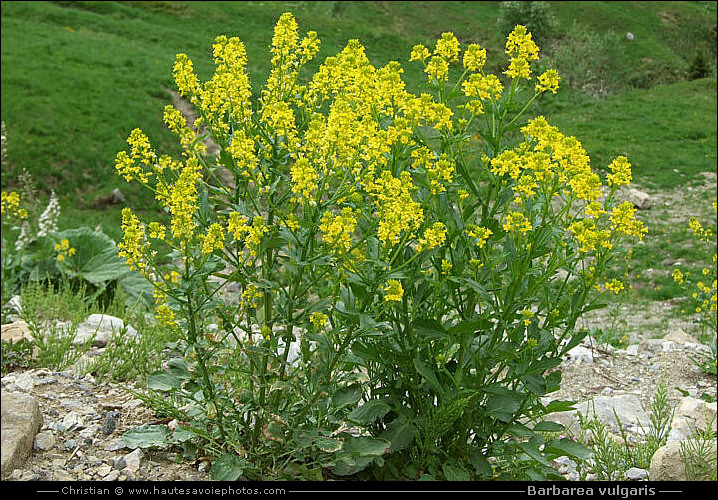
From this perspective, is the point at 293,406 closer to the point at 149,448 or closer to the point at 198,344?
the point at 198,344

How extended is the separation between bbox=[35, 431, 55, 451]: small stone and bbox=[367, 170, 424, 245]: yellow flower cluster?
199cm

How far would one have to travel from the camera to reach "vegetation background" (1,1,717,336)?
39.2 ft

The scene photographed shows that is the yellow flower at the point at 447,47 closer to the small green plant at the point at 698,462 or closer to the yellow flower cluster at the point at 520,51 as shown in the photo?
the yellow flower cluster at the point at 520,51

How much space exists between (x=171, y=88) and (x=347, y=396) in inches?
758

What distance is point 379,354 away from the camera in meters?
2.81

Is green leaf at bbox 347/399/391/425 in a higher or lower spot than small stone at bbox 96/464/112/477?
higher

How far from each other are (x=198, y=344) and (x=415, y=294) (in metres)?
1.01

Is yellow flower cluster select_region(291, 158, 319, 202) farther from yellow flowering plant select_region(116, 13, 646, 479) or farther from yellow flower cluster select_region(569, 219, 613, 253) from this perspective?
yellow flower cluster select_region(569, 219, 613, 253)

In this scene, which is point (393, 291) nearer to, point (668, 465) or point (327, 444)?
point (327, 444)

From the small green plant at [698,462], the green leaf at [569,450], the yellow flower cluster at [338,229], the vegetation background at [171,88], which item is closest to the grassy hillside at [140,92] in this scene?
the vegetation background at [171,88]

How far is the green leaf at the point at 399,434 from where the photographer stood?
9.24 feet

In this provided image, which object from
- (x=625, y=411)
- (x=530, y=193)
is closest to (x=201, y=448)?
(x=530, y=193)

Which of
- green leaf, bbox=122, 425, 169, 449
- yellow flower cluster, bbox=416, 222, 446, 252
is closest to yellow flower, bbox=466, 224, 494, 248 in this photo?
yellow flower cluster, bbox=416, 222, 446, 252

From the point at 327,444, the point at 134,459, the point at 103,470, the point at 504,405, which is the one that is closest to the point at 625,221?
the point at 504,405
